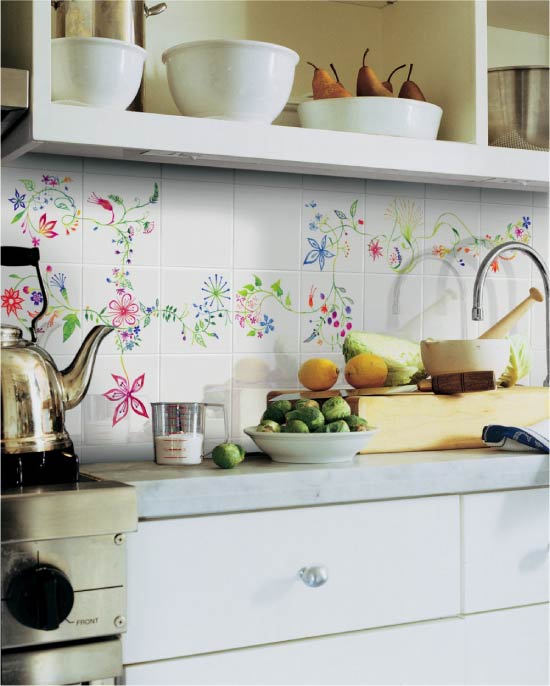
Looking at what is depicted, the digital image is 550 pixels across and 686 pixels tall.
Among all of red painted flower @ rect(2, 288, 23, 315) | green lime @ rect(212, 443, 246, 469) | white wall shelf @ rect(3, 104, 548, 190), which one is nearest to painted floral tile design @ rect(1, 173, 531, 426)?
red painted flower @ rect(2, 288, 23, 315)

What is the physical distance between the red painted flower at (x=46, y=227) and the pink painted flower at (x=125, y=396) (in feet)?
0.98

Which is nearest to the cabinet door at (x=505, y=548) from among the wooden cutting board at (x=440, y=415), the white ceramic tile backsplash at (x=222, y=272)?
the wooden cutting board at (x=440, y=415)

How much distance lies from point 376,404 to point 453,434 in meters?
0.18

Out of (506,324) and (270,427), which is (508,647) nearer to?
(270,427)

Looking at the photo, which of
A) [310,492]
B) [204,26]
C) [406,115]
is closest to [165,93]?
[204,26]

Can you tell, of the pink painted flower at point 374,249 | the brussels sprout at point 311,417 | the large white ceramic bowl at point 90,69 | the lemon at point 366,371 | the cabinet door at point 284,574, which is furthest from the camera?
the pink painted flower at point 374,249

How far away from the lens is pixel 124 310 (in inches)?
73.3

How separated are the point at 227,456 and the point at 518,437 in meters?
0.55

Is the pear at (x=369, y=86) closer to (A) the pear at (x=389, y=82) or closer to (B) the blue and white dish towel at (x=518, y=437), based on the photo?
(A) the pear at (x=389, y=82)

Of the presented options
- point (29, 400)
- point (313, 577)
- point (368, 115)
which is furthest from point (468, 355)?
point (29, 400)

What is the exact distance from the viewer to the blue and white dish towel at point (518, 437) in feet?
5.59

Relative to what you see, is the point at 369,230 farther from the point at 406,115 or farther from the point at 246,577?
the point at 246,577

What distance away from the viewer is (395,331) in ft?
6.90

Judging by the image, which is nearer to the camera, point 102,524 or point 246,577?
point 102,524
